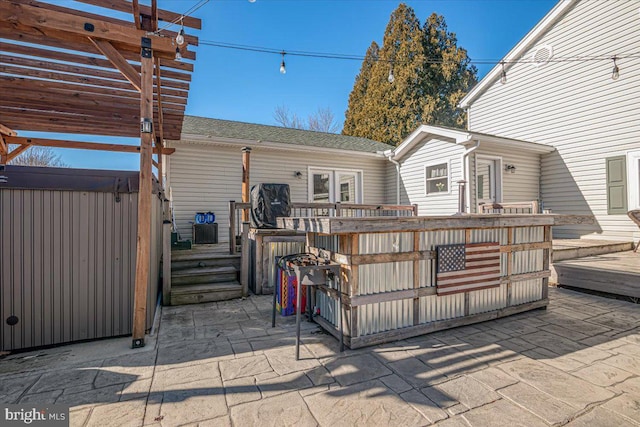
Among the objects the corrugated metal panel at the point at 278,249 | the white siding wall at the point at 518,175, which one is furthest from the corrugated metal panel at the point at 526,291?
the white siding wall at the point at 518,175

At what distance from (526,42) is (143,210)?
1144 cm

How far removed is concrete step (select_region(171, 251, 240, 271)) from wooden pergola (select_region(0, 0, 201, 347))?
197 centimetres

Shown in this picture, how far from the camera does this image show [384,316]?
3078mm

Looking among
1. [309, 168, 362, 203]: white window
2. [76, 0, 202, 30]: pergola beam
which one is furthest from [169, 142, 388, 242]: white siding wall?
[76, 0, 202, 30]: pergola beam

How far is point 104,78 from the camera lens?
13.0 ft

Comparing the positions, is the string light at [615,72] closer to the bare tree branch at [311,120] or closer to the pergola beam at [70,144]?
the pergola beam at [70,144]

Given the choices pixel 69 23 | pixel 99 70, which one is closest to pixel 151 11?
pixel 69 23

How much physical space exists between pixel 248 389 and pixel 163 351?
1.16m

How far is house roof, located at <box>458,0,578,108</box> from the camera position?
8.34 metres

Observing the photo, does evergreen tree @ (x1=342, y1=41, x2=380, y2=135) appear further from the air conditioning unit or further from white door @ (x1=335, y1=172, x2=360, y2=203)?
the air conditioning unit

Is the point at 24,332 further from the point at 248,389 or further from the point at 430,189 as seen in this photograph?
the point at 430,189

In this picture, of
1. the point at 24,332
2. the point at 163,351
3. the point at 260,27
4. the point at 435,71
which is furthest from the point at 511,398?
the point at 435,71

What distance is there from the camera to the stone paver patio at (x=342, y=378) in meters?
1.96

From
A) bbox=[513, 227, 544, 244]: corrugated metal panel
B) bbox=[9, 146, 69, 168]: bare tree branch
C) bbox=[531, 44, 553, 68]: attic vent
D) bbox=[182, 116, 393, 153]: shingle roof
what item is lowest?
bbox=[513, 227, 544, 244]: corrugated metal panel
